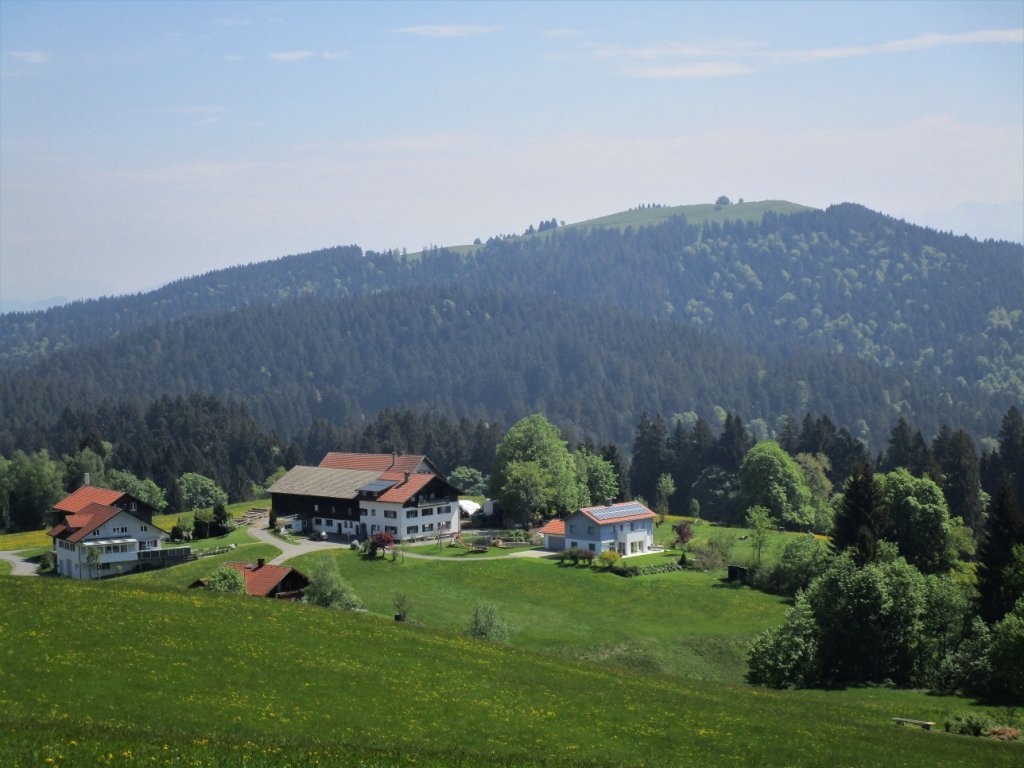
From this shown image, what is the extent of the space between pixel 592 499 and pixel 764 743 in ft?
287

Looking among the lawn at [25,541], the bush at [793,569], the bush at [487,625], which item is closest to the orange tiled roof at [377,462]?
the lawn at [25,541]

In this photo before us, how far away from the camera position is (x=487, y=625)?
6894 cm

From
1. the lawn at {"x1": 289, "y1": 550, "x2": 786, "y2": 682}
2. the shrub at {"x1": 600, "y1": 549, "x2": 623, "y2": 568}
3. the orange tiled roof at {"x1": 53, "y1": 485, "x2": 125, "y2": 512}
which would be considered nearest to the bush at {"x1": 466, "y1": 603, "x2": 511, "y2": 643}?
the lawn at {"x1": 289, "y1": 550, "x2": 786, "y2": 682}

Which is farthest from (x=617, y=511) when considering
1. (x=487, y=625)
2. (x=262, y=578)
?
(x=262, y=578)

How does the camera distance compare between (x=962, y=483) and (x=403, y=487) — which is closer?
(x=403, y=487)

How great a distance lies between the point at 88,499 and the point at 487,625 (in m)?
47.2

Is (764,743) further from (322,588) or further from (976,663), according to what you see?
(322,588)

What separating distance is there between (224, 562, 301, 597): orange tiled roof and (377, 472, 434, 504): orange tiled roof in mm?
29825

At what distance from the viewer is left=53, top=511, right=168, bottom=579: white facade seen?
88.2 metres

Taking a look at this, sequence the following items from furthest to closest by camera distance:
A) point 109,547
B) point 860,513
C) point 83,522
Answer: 1. point 860,513
2. point 83,522
3. point 109,547

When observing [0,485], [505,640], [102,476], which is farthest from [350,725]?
[102,476]

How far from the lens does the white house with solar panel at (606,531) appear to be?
102375 mm

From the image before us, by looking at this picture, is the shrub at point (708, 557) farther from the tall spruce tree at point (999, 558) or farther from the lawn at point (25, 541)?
the lawn at point (25, 541)

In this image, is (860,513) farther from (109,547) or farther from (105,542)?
(105,542)
